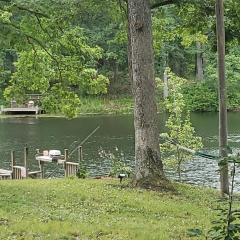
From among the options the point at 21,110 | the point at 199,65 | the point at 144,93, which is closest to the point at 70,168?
the point at 144,93

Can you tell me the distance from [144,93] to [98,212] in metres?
4.03

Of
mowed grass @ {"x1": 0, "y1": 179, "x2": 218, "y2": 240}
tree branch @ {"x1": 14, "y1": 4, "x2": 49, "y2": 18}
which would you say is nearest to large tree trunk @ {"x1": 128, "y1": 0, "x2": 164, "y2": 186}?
mowed grass @ {"x1": 0, "y1": 179, "x2": 218, "y2": 240}

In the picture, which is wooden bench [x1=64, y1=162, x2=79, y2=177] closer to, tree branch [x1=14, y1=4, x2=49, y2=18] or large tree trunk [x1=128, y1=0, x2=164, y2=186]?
tree branch [x1=14, y1=4, x2=49, y2=18]

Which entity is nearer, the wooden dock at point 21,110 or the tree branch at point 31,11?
the tree branch at point 31,11

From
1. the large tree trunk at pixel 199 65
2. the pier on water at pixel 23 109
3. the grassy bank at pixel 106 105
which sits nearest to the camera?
the grassy bank at pixel 106 105

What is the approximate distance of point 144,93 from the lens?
13062 mm

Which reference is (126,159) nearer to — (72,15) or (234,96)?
(72,15)

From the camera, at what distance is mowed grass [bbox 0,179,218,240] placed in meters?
8.07

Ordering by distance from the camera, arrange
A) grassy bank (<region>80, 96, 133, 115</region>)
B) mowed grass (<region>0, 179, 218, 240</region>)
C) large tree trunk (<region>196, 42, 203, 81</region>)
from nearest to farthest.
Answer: mowed grass (<region>0, 179, 218, 240</region>) → grassy bank (<region>80, 96, 133, 115</region>) → large tree trunk (<region>196, 42, 203, 81</region>)

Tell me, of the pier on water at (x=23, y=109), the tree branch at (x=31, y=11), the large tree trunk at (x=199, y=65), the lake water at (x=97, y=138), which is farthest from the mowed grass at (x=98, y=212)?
the large tree trunk at (x=199, y=65)

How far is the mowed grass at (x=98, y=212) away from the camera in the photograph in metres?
8.07

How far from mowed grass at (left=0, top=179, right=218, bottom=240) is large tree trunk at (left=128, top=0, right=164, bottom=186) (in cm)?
77

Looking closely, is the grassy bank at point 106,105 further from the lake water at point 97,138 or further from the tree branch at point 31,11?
the tree branch at point 31,11

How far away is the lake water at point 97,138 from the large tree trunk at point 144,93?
8495 millimetres
